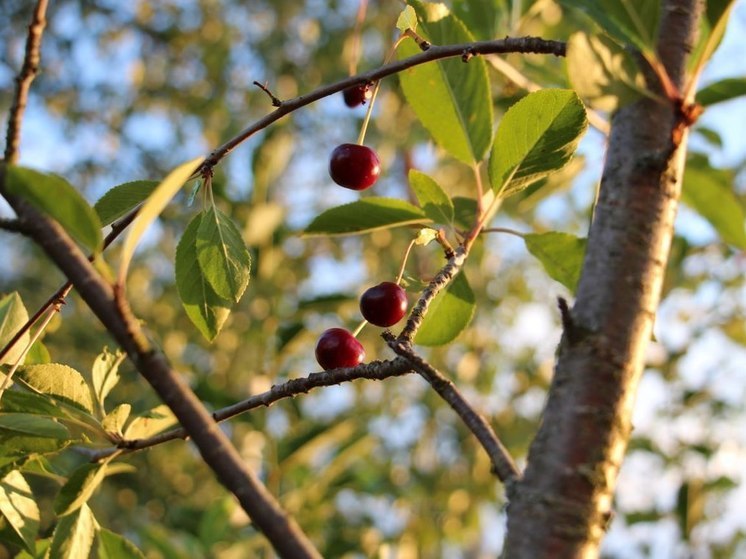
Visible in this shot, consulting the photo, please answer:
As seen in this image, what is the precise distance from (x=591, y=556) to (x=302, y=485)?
1554 millimetres

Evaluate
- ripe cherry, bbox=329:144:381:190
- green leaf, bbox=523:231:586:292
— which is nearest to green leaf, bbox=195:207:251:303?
ripe cherry, bbox=329:144:381:190

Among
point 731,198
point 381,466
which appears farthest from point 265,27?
point 731,198

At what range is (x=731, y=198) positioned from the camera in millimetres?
808

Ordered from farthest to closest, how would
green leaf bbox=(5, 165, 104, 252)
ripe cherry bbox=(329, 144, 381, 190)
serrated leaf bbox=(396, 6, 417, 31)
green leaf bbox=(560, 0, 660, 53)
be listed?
ripe cherry bbox=(329, 144, 381, 190) < serrated leaf bbox=(396, 6, 417, 31) < green leaf bbox=(560, 0, 660, 53) < green leaf bbox=(5, 165, 104, 252)

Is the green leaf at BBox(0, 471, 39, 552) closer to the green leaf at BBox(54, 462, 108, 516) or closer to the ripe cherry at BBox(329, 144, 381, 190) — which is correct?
the green leaf at BBox(54, 462, 108, 516)

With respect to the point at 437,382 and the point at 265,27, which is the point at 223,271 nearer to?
the point at 437,382

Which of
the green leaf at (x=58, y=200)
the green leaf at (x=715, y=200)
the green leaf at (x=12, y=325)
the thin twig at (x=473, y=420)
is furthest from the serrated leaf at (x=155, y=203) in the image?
the green leaf at (x=715, y=200)

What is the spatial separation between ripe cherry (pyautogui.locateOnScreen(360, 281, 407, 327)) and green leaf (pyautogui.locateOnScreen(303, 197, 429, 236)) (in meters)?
0.05

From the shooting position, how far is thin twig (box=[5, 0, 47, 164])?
420 mm

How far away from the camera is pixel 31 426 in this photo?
58cm

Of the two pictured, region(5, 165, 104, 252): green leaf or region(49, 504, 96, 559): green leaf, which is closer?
region(5, 165, 104, 252): green leaf

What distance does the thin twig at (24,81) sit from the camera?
42 cm

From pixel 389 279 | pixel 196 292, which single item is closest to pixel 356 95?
pixel 196 292

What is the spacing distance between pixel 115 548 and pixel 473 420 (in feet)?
1.09
